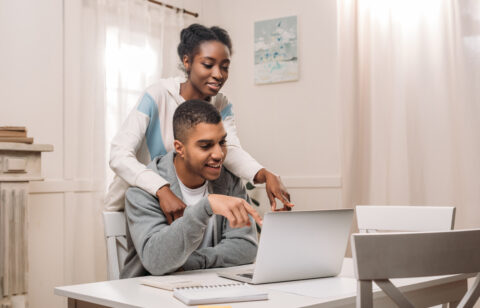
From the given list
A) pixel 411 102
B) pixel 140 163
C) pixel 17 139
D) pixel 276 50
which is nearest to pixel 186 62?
pixel 140 163

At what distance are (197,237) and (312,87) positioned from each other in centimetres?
246

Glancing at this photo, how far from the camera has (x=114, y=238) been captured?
1854 millimetres

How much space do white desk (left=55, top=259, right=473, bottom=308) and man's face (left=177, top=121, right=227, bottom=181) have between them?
303 mm

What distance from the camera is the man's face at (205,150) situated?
5.41ft

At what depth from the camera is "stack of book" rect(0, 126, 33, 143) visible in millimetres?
2316

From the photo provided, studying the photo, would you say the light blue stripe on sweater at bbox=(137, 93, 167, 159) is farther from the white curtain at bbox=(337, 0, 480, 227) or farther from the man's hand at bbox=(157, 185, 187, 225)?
the white curtain at bbox=(337, 0, 480, 227)

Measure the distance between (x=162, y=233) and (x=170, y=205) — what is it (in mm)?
119

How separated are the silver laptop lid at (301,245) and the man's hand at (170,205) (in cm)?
39

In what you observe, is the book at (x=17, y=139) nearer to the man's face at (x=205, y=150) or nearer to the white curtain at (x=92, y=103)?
the white curtain at (x=92, y=103)

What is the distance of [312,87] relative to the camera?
3750mm

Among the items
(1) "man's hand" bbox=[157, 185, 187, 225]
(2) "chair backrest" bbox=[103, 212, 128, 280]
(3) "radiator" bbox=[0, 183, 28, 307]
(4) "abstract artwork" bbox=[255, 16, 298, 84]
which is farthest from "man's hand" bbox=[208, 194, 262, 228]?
(4) "abstract artwork" bbox=[255, 16, 298, 84]

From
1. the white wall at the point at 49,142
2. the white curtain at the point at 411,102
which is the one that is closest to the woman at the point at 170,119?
the white wall at the point at 49,142

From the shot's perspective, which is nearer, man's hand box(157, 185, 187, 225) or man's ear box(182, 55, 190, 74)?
man's hand box(157, 185, 187, 225)

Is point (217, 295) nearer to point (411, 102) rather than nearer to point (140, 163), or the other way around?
point (140, 163)
